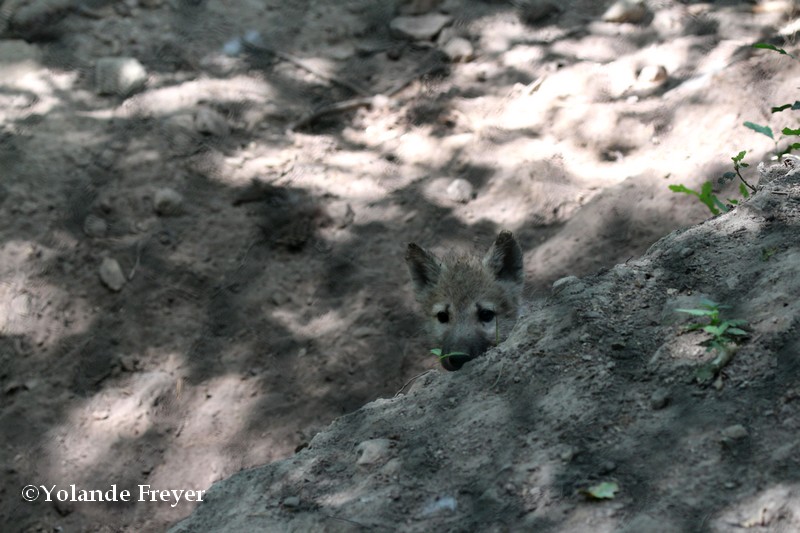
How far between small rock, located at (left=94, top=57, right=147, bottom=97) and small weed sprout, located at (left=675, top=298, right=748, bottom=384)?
567 cm

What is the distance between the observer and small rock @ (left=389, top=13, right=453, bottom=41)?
776 cm

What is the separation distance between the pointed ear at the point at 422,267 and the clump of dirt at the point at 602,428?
1945mm

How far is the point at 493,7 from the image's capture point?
7879mm

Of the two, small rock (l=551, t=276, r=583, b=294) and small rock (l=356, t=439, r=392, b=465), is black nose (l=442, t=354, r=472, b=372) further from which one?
small rock (l=356, t=439, r=392, b=465)

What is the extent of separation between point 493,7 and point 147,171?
12.5ft

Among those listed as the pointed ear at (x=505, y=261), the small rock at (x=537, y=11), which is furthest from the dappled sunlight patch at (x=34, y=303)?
the small rock at (x=537, y=11)

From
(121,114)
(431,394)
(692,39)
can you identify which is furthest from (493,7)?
(431,394)

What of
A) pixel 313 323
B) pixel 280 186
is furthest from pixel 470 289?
pixel 280 186

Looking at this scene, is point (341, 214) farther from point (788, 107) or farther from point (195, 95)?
point (788, 107)

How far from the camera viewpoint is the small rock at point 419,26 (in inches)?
305

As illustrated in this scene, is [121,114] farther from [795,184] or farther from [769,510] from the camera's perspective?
[769,510]

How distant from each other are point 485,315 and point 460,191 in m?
1.39

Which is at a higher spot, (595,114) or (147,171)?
(595,114)

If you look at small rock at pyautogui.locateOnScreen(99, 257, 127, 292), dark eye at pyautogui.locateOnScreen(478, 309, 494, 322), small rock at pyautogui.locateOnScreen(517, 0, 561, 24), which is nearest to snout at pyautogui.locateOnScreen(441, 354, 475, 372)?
dark eye at pyautogui.locateOnScreen(478, 309, 494, 322)
